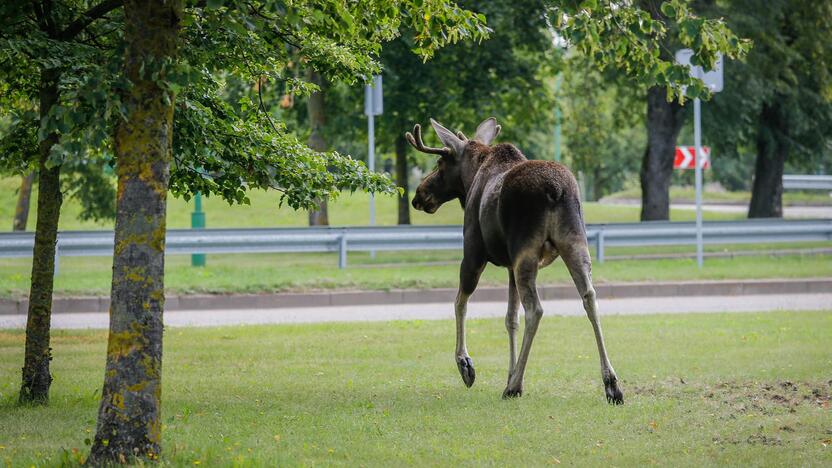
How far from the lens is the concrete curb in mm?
16016

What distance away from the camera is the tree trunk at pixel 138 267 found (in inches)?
228

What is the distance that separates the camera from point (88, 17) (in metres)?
8.06

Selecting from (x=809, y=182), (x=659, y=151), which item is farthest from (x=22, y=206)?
(x=809, y=182)

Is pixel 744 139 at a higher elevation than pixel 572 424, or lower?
higher

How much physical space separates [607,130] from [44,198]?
1614 inches

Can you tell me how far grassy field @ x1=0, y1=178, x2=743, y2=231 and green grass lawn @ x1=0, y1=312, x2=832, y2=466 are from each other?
→ 2408 cm

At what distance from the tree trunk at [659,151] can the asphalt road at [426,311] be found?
10530 mm

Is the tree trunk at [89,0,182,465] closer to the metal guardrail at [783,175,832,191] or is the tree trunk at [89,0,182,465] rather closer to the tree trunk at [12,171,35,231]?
the tree trunk at [12,171,35,231]

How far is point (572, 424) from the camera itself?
24.1 feet

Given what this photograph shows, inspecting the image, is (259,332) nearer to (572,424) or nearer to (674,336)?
(674,336)

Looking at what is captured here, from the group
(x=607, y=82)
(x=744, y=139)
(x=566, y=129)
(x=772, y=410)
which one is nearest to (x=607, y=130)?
(x=566, y=129)

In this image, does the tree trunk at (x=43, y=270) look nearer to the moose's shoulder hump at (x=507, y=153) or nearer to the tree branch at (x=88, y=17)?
the tree branch at (x=88, y=17)

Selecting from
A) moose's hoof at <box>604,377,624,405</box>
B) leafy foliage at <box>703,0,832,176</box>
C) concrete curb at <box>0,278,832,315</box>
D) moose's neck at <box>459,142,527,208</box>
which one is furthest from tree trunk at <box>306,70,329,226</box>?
moose's hoof at <box>604,377,624,405</box>

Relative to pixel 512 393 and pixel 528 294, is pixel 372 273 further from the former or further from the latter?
pixel 528 294
